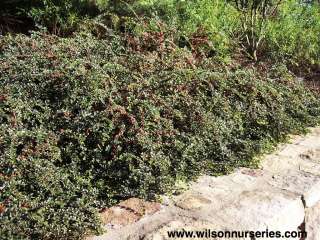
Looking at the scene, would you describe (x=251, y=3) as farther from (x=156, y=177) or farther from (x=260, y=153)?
(x=156, y=177)

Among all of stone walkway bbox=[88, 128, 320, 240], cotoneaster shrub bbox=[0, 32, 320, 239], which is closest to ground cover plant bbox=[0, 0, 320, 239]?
cotoneaster shrub bbox=[0, 32, 320, 239]

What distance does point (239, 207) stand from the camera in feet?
9.57

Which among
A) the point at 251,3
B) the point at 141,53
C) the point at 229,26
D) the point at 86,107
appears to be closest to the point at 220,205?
the point at 86,107

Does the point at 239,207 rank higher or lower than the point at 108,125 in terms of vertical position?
lower

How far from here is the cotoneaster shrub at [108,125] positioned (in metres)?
2.73

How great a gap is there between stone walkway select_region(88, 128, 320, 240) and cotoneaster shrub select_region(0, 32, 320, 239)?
126 millimetres

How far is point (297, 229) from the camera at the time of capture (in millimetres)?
3127

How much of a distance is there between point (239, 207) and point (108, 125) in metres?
0.97

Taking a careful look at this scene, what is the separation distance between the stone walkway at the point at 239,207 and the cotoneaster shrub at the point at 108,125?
126 millimetres

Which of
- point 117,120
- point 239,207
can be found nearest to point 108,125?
point 117,120

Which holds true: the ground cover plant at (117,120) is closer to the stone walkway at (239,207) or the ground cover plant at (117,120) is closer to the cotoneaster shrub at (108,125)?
the cotoneaster shrub at (108,125)

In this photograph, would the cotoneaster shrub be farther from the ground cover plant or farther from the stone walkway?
the stone walkway

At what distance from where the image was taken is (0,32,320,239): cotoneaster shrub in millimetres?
2727

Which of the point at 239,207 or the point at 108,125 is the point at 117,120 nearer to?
the point at 108,125
